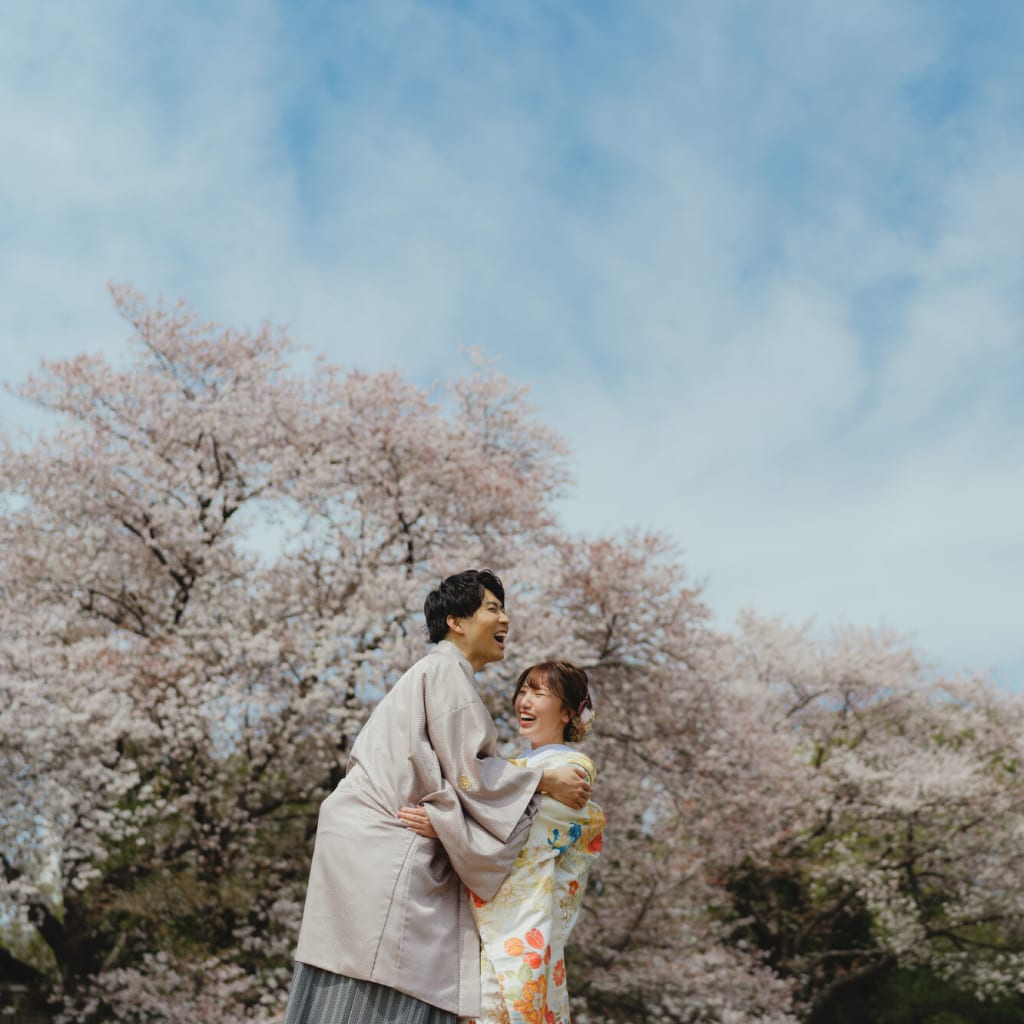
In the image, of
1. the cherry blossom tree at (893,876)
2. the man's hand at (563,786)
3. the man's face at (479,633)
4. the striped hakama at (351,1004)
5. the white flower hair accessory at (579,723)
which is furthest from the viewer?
the cherry blossom tree at (893,876)

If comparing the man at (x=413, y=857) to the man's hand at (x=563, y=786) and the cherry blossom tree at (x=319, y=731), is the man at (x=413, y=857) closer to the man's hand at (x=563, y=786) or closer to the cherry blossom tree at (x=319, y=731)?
the man's hand at (x=563, y=786)

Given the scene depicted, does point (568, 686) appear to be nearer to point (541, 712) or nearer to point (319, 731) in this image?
point (541, 712)

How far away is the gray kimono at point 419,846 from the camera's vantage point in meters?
2.68

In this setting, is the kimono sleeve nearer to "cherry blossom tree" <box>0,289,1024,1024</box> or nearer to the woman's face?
the woman's face

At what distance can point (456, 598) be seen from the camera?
3.08 metres

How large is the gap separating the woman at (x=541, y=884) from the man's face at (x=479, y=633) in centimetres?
16

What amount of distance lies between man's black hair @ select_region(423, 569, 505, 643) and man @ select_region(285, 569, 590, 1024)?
0.17m

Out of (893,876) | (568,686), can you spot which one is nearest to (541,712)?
(568,686)

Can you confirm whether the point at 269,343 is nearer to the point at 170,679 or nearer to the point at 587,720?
the point at 170,679

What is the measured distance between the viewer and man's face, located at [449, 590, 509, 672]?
307 cm

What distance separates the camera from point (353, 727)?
29.9 ft

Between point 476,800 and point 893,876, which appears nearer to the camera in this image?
point 476,800

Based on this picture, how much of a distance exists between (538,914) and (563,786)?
328 millimetres

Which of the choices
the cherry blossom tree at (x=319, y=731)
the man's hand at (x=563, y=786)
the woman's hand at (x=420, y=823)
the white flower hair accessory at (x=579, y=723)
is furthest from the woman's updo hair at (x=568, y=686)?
the cherry blossom tree at (x=319, y=731)
